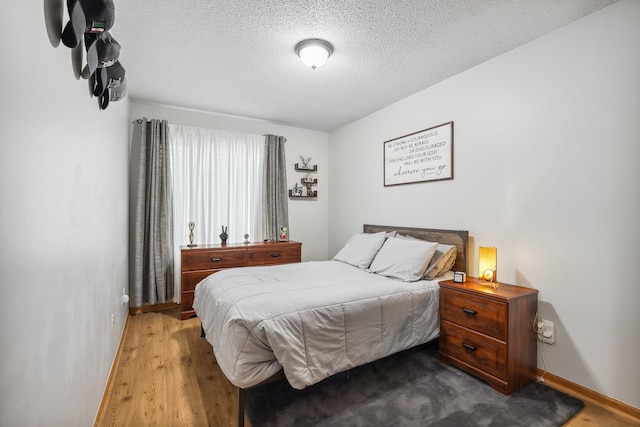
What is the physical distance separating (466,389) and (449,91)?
103 inches

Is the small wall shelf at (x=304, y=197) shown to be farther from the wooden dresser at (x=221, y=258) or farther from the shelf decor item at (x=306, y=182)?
the wooden dresser at (x=221, y=258)

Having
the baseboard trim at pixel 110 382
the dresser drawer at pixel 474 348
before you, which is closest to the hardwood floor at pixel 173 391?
the baseboard trim at pixel 110 382

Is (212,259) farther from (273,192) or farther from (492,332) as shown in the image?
(492,332)

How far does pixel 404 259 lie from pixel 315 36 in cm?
199

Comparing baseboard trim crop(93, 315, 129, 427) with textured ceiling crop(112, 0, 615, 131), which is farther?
textured ceiling crop(112, 0, 615, 131)

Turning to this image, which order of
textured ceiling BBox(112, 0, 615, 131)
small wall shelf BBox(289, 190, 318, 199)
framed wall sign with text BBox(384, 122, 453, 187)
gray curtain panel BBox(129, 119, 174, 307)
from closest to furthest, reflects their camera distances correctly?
textured ceiling BBox(112, 0, 615, 131), framed wall sign with text BBox(384, 122, 453, 187), gray curtain panel BBox(129, 119, 174, 307), small wall shelf BBox(289, 190, 318, 199)

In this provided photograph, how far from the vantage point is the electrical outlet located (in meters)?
2.21

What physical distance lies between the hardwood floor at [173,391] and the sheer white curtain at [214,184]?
3.97ft

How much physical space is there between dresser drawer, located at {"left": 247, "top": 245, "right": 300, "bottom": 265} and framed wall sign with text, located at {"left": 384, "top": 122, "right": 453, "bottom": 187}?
60.5 inches

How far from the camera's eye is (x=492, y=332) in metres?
2.12

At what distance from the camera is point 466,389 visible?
2.10 metres

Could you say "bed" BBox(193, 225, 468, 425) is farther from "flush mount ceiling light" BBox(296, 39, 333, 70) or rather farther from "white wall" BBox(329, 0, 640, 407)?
"flush mount ceiling light" BBox(296, 39, 333, 70)

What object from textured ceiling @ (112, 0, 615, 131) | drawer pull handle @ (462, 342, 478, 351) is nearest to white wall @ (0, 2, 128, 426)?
textured ceiling @ (112, 0, 615, 131)

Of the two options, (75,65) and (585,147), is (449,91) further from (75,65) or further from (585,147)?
(75,65)
